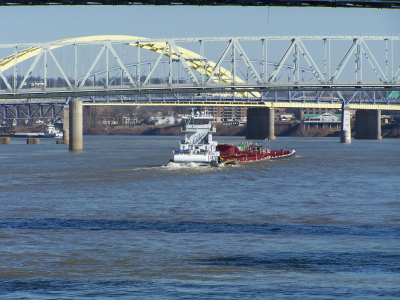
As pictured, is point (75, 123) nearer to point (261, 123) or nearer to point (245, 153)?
point (245, 153)

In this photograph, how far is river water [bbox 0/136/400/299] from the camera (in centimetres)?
1576

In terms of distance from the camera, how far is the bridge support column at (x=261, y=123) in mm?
166750

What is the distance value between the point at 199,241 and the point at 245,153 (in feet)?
177

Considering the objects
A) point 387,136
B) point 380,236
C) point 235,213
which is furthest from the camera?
point 387,136

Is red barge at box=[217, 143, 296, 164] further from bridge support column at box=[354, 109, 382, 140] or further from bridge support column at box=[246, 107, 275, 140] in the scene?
bridge support column at box=[354, 109, 382, 140]

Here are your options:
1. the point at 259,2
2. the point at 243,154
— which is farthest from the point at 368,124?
the point at 259,2

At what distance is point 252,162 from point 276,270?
51.8 metres

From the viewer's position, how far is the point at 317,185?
42688 mm

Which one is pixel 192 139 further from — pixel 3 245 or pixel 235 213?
pixel 3 245

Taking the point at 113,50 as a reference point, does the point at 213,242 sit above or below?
below

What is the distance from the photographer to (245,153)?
75.2 meters

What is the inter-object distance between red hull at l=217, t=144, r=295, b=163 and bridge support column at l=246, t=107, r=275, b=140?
8551 centimetres

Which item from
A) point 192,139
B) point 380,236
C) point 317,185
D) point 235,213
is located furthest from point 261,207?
point 192,139

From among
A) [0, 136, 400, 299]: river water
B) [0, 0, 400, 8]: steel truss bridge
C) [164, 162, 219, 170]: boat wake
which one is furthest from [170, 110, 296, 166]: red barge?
[0, 0, 400, 8]: steel truss bridge
